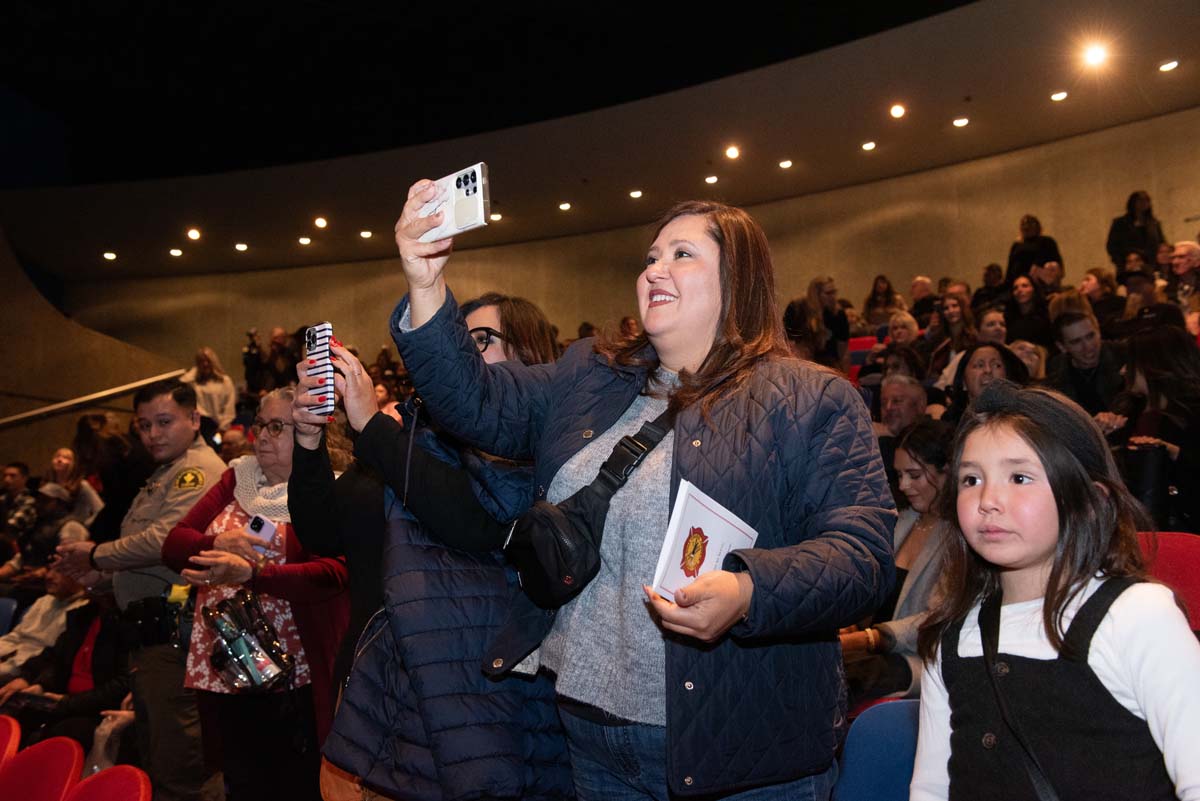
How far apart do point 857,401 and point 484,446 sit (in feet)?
2.23

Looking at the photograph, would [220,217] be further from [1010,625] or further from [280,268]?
[1010,625]

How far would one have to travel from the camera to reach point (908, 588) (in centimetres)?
301

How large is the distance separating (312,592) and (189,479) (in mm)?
1250

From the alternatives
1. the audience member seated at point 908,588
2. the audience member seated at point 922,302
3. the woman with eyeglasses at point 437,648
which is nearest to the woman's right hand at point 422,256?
the woman with eyeglasses at point 437,648

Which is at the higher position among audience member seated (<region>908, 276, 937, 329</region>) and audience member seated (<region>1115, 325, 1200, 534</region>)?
audience member seated (<region>908, 276, 937, 329</region>)

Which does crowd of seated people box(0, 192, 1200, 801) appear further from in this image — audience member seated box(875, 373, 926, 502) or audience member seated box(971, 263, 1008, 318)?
audience member seated box(971, 263, 1008, 318)

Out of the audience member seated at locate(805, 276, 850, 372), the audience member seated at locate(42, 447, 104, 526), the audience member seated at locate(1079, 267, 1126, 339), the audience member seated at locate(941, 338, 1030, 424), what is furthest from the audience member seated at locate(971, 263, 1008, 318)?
the audience member seated at locate(42, 447, 104, 526)

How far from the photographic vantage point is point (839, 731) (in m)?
1.59

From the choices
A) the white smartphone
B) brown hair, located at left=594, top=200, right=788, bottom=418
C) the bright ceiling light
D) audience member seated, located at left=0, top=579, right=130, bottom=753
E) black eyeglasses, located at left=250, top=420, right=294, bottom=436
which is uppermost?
the bright ceiling light

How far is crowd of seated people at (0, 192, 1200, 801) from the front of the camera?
6.20 ft

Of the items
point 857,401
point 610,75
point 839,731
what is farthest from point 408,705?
point 610,75

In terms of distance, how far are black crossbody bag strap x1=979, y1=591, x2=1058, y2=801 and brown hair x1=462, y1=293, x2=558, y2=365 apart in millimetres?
1190

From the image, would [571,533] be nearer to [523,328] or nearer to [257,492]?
[523,328]

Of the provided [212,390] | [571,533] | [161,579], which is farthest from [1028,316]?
[212,390]
